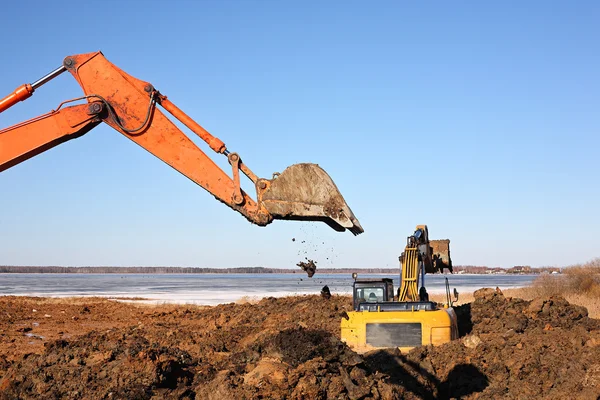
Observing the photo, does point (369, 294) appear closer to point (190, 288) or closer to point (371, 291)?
point (371, 291)

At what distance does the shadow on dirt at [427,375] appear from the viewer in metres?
12.1

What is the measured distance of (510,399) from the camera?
38.9 ft

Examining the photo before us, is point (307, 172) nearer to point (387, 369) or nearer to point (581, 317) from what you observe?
point (387, 369)

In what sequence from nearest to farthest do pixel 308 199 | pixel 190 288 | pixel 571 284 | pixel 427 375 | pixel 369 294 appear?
pixel 308 199 < pixel 427 375 < pixel 369 294 < pixel 571 284 < pixel 190 288

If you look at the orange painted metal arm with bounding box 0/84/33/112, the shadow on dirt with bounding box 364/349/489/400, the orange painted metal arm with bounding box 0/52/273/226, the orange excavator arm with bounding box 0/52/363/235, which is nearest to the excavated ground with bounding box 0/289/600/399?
the shadow on dirt with bounding box 364/349/489/400

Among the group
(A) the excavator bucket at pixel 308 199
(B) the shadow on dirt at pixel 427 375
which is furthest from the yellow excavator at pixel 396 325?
(A) the excavator bucket at pixel 308 199

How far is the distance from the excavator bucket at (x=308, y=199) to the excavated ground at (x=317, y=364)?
221 centimetres

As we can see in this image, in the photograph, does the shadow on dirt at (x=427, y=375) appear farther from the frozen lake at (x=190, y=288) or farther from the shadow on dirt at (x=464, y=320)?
the frozen lake at (x=190, y=288)

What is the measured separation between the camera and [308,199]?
7.86m

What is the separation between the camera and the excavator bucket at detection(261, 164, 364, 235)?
7.64 metres

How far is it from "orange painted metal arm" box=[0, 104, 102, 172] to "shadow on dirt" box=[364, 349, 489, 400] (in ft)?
21.0

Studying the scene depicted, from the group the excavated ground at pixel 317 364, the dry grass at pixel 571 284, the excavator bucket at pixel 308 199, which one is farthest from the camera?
the dry grass at pixel 571 284

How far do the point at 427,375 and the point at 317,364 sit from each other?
4321 millimetres

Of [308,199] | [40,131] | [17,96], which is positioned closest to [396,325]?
[308,199]
